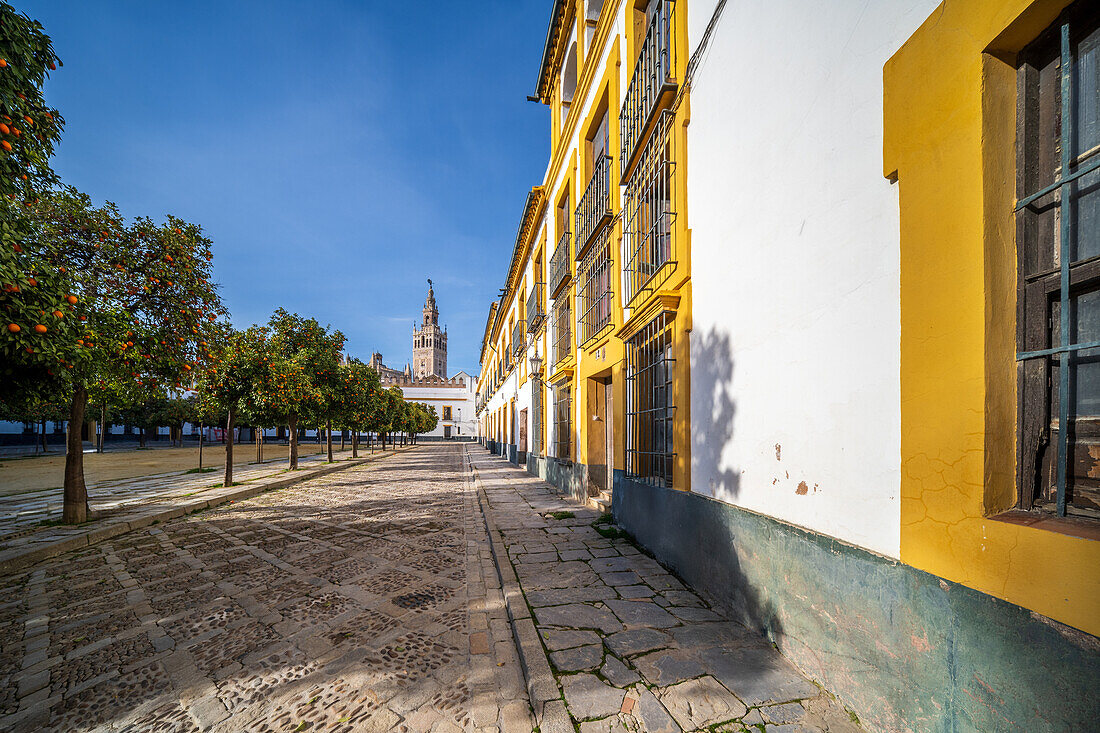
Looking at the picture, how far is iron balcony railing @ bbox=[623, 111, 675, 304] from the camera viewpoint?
5.14 meters

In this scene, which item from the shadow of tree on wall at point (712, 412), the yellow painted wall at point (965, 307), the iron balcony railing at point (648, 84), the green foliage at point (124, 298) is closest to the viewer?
the yellow painted wall at point (965, 307)

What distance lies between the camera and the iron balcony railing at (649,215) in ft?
16.9

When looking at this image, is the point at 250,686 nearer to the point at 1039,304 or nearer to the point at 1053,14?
the point at 1039,304

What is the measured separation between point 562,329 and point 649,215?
522 cm

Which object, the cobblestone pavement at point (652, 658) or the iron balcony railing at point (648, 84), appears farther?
the iron balcony railing at point (648, 84)

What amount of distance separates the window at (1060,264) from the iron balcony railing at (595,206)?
217 inches

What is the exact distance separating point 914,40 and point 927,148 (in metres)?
0.54

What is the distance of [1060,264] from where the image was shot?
168 centimetres

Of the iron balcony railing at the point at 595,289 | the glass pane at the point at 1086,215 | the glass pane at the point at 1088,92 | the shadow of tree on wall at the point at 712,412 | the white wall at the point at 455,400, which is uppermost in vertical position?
the iron balcony railing at the point at 595,289

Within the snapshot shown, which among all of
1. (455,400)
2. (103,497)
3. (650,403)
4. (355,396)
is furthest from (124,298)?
(455,400)

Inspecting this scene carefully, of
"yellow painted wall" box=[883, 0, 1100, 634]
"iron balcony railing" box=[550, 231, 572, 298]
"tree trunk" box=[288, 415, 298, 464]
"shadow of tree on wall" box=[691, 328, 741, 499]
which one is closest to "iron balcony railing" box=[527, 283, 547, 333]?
"iron balcony railing" box=[550, 231, 572, 298]

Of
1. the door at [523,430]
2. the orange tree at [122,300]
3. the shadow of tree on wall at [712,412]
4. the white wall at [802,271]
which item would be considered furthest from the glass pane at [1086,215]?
the door at [523,430]

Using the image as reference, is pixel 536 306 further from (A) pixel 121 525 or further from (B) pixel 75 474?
(B) pixel 75 474

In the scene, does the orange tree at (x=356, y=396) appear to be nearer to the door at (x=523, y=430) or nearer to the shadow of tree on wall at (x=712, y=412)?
the door at (x=523, y=430)
